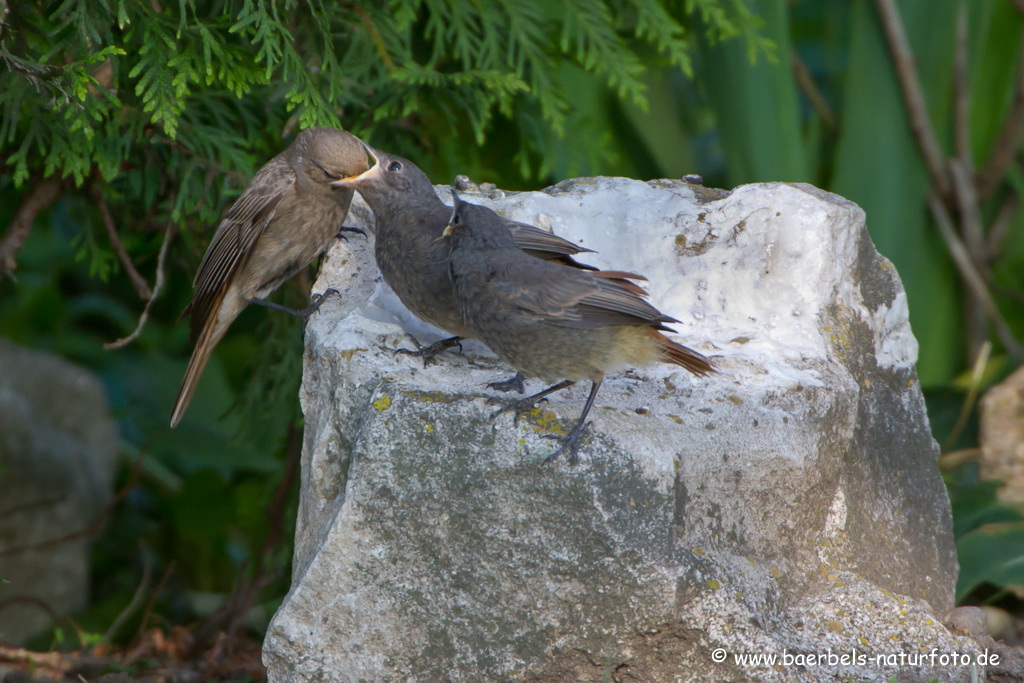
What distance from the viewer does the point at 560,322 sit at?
287 centimetres

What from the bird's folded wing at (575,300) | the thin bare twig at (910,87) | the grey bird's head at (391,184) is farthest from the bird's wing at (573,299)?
the thin bare twig at (910,87)

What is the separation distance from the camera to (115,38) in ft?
12.1

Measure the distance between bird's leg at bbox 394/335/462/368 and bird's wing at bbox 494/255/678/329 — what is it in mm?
369

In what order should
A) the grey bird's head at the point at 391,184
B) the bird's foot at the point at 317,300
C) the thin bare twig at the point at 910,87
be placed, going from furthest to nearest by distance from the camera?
1. the thin bare twig at the point at 910,87
2. the grey bird's head at the point at 391,184
3. the bird's foot at the point at 317,300

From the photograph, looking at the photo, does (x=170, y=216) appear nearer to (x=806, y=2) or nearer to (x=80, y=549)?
(x=80, y=549)

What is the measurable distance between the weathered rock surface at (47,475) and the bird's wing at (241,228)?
95.4 inches

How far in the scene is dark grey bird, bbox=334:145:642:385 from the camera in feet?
10.3

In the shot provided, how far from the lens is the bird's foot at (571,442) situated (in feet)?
8.75

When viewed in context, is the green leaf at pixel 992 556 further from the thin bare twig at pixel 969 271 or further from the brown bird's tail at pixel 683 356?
the thin bare twig at pixel 969 271

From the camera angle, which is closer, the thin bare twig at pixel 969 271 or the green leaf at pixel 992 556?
the green leaf at pixel 992 556

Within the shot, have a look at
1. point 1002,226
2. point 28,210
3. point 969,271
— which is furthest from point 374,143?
point 1002,226

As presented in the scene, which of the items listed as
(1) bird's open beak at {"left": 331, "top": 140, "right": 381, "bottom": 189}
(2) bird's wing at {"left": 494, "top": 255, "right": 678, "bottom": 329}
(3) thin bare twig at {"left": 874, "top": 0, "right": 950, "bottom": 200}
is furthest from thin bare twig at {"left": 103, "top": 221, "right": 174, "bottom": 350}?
(3) thin bare twig at {"left": 874, "top": 0, "right": 950, "bottom": 200}

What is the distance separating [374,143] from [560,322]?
78.1 inches

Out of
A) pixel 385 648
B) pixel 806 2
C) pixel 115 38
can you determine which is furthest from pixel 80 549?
pixel 806 2
